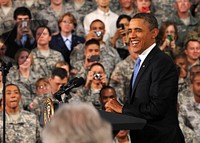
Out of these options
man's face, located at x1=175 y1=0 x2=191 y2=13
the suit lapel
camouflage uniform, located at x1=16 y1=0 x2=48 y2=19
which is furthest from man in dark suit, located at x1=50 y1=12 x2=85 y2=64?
the suit lapel

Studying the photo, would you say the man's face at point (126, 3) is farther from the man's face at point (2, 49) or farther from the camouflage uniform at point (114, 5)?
the man's face at point (2, 49)

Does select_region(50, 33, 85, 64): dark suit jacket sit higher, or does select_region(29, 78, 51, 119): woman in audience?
select_region(50, 33, 85, 64): dark suit jacket

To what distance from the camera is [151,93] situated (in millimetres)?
4191

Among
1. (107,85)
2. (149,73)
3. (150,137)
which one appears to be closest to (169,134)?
(150,137)

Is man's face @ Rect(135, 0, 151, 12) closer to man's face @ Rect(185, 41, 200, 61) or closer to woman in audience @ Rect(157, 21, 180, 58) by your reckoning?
woman in audience @ Rect(157, 21, 180, 58)

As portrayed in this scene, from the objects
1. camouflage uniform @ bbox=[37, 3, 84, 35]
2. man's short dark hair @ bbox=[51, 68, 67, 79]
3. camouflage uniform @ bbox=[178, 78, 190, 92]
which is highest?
camouflage uniform @ bbox=[37, 3, 84, 35]

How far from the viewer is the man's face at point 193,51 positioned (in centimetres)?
870

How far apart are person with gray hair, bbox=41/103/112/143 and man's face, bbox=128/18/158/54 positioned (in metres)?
2.22

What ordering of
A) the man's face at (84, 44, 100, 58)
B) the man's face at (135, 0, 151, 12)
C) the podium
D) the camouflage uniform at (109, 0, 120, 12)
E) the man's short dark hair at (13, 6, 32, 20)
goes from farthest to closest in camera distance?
the camouflage uniform at (109, 0, 120, 12)
the man's face at (135, 0, 151, 12)
the man's short dark hair at (13, 6, 32, 20)
the man's face at (84, 44, 100, 58)
the podium

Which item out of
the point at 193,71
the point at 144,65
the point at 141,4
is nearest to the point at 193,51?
the point at 193,71

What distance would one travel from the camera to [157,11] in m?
9.56

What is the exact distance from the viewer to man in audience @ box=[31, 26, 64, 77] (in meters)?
8.23

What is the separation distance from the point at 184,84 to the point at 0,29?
3.32 m

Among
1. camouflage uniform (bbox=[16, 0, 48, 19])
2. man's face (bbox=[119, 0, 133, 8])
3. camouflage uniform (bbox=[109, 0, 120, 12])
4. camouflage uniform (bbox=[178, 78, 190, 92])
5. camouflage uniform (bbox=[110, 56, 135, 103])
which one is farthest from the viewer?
camouflage uniform (bbox=[109, 0, 120, 12])
